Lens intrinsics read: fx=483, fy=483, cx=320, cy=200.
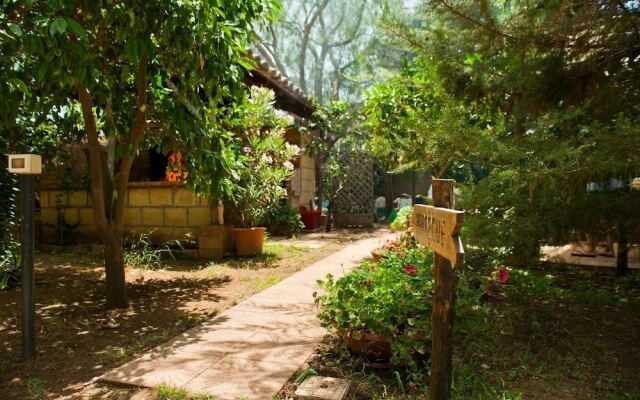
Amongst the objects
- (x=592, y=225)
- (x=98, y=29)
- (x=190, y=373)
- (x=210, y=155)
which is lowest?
(x=190, y=373)

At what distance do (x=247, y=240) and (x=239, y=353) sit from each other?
3903mm

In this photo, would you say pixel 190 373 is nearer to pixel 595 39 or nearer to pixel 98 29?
pixel 98 29

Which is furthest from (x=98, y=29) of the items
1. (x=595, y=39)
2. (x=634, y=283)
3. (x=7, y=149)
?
(x=634, y=283)

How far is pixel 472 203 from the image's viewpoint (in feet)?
11.3

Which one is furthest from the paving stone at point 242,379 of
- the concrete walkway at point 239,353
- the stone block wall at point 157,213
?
the stone block wall at point 157,213

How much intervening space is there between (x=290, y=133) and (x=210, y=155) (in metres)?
6.80

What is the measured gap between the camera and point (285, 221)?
954 centimetres

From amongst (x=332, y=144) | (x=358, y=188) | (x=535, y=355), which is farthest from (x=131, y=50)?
(x=358, y=188)

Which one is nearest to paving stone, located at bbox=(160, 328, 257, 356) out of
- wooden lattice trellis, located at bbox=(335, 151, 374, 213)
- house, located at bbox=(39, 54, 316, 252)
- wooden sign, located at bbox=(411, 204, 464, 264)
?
wooden sign, located at bbox=(411, 204, 464, 264)

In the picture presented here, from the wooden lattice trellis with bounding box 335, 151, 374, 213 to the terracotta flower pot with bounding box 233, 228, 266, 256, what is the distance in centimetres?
593

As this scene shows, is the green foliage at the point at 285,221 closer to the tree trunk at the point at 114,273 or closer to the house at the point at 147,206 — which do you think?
the house at the point at 147,206

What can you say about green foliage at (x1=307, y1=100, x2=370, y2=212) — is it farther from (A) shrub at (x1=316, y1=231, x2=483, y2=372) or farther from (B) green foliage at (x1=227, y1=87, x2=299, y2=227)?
(A) shrub at (x1=316, y1=231, x2=483, y2=372)

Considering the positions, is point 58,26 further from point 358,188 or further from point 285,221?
point 358,188

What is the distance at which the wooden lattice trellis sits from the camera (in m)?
12.8
